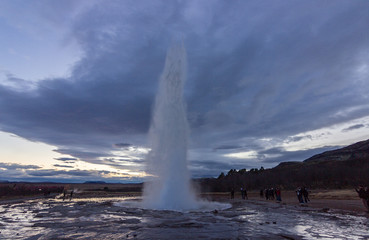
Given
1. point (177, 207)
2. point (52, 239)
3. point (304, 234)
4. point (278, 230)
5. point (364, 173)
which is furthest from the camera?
point (364, 173)

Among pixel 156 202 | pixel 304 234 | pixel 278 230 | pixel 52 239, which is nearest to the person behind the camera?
pixel 52 239

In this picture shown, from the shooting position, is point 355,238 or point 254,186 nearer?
point 355,238

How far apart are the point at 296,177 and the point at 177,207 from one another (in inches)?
3447

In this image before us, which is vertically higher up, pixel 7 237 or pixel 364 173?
pixel 364 173

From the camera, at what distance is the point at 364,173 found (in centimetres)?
8294

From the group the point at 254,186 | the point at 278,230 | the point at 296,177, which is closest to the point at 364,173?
the point at 296,177

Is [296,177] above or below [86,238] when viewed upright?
above

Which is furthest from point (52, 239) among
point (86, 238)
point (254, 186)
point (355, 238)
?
point (254, 186)

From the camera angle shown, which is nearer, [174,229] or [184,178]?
[174,229]

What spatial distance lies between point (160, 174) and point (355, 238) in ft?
60.1

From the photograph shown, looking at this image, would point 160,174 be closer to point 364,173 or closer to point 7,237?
point 7,237

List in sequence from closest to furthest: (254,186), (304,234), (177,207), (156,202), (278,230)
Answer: (304,234) < (278,230) < (177,207) < (156,202) < (254,186)

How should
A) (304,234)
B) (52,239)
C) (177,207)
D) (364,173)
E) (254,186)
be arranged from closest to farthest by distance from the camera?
(52,239) → (304,234) → (177,207) → (364,173) → (254,186)

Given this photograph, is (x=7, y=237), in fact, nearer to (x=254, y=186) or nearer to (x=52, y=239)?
(x=52, y=239)
